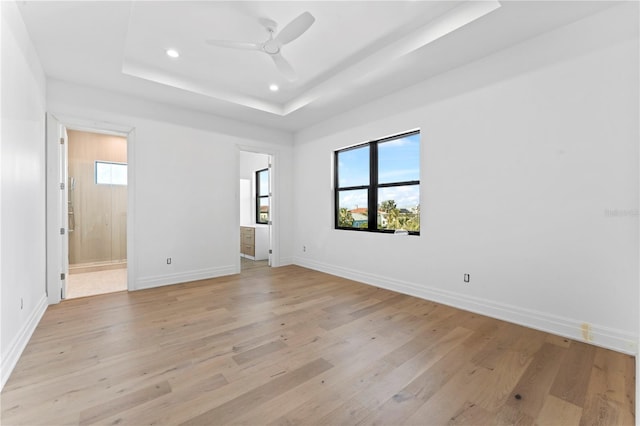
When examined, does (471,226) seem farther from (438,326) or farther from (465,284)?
(438,326)

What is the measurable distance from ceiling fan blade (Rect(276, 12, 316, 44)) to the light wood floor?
8.65ft

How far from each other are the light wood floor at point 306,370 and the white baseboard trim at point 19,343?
0.17 ft

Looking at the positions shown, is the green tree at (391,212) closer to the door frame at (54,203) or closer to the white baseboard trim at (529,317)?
the white baseboard trim at (529,317)

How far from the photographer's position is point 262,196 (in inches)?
295

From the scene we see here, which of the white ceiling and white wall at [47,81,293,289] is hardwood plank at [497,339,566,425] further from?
white wall at [47,81,293,289]

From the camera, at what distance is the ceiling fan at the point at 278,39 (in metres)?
2.26

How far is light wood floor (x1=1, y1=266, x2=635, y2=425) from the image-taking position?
157 centimetres

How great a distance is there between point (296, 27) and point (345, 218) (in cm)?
312

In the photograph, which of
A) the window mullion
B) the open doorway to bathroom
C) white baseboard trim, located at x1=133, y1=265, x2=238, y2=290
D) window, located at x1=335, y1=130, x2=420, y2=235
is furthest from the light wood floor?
the open doorway to bathroom

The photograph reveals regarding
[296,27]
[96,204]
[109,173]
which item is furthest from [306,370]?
[109,173]

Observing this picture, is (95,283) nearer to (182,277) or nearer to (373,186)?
(182,277)

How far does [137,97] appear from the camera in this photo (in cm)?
400

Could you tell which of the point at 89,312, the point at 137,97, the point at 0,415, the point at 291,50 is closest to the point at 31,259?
the point at 89,312

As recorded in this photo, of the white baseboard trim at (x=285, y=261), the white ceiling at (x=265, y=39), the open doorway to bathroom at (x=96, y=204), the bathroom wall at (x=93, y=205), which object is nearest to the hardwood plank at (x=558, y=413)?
the white ceiling at (x=265, y=39)
